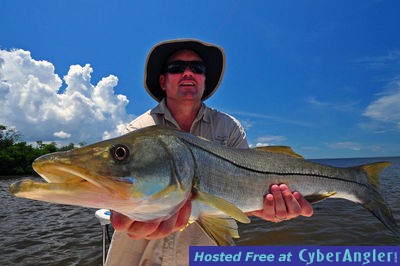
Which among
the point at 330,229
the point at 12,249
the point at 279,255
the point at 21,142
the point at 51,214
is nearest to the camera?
the point at 279,255

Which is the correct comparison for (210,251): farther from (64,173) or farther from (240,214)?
(64,173)

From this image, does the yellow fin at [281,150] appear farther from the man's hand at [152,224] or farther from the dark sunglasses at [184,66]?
the dark sunglasses at [184,66]

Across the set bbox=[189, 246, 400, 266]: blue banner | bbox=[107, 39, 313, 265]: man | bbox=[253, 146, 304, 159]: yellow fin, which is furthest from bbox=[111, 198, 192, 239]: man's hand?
bbox=[253, 146, 304, 159]: yellow fin

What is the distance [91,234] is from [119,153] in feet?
35.3

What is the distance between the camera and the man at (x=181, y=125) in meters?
2.64

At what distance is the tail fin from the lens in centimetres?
314

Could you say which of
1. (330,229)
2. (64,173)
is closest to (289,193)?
(64,173)

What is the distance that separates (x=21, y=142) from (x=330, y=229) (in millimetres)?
62620

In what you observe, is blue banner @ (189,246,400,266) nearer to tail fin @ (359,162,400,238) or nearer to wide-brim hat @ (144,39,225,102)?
tail fin @ (359,162,400,238)

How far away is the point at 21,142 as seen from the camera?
60062 mm

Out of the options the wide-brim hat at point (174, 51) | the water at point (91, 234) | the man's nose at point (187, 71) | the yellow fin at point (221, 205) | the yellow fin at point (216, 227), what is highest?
the wide-brim hat at point (174, 51)

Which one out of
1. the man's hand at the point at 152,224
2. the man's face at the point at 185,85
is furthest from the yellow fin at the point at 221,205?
the man's face at the point at 185,85

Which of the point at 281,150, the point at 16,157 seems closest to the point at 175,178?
the point at 281,150

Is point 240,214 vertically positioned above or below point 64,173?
below
